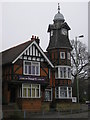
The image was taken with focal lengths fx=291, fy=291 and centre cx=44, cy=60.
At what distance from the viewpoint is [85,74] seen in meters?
60.2

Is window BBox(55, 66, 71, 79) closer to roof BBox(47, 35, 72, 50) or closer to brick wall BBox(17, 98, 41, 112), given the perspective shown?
roof BBox(47, 35, 72, 50)

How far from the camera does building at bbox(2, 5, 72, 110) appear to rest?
37.3 meters

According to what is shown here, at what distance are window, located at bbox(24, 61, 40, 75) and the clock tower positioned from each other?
206 inches

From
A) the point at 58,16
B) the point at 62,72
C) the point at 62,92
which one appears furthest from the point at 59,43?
the point at 62,92

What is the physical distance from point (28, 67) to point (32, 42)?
11.0 feet

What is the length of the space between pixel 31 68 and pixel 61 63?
7362 millimetres

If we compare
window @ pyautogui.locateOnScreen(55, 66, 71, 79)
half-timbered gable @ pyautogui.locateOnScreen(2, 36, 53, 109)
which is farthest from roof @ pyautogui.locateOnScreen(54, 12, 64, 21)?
half-timbered gable @ pyautogui.locateOnScreen(2, 36, 53, 109)

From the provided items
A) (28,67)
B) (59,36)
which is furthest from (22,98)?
(59,36)

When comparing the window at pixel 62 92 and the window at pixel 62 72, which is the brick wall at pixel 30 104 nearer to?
the window at pixel 62 92

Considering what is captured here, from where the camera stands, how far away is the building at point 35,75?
37.3 meters

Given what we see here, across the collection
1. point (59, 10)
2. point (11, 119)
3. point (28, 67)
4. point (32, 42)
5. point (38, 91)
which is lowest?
point (11, 119)

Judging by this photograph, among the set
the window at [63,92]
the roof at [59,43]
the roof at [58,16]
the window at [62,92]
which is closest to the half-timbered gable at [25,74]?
the window at [62,92]

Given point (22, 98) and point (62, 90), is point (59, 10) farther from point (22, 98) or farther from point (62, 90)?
point (22, 98)

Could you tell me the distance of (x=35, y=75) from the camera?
128ft
